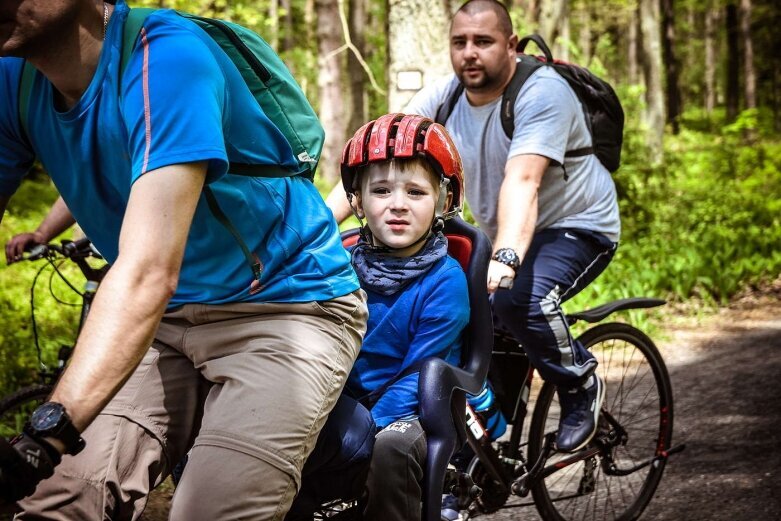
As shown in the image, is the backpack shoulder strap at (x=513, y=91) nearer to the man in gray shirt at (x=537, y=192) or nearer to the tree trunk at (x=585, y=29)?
the man in gray shirt at (x=537, y=192)

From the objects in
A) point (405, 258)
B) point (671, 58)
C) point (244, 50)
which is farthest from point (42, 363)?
point (671, 58)

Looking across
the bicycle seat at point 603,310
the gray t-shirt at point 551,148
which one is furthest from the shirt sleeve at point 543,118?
the bicycle seat at point 603,310

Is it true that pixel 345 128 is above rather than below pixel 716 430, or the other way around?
above

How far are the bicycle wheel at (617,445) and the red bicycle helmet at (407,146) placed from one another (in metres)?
1.76

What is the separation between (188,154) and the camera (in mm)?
1928

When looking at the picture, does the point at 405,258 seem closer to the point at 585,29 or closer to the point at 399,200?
the point at 399,200

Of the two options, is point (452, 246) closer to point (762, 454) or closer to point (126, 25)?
point (126, 25)

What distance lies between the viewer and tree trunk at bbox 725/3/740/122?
3160 cm

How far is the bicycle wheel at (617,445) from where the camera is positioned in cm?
456

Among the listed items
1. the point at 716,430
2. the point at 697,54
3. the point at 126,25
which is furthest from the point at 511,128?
the point at 697,54

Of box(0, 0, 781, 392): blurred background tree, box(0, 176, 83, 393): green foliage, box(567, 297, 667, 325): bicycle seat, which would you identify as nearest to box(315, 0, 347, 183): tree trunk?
box(0, 0, 781, 392): blurred background tree

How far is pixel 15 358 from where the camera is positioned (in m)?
7.14

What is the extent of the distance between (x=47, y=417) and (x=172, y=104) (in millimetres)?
675

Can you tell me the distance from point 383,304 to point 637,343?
2219 mm
